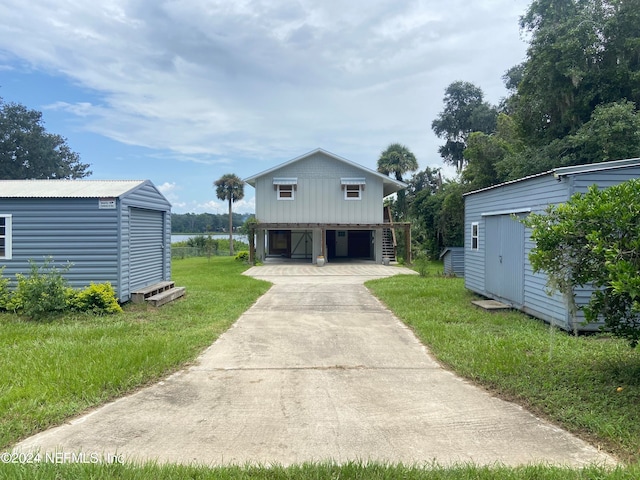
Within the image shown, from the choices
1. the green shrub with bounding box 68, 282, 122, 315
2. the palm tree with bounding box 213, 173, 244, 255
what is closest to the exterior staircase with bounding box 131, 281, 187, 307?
the green shrub with bounding box 68, 282, 122, 315

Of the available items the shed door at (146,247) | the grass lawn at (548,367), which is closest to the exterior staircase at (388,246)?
the shed door at (146,247)

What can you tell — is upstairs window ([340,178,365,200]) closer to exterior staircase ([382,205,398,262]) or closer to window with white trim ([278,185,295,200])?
exterior staircase ([382,205,398,262])

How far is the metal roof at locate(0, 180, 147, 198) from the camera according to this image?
9.27 metres

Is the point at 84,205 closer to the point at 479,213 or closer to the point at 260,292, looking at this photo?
the point at 260,292

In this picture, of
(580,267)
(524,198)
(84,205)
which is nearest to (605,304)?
(580,267)

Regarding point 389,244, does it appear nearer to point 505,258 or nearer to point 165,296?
point 505,258

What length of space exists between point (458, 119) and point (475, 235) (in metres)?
30.3

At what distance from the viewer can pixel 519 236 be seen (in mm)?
8383

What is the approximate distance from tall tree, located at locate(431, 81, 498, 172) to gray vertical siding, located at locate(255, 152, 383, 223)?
54.3 ft

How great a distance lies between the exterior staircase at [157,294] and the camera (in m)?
9.70

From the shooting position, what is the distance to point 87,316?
8.46 meters

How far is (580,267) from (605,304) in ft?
1.56

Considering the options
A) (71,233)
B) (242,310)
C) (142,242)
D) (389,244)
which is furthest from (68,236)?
(389,244)

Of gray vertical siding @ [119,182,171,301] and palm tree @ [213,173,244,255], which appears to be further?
palm tree @ [213,173,244,255]
